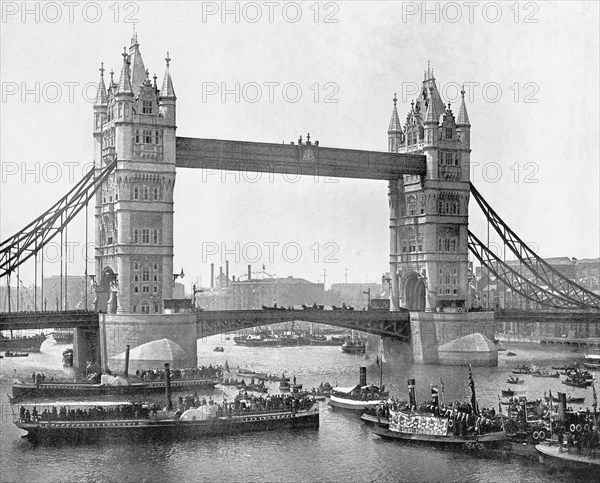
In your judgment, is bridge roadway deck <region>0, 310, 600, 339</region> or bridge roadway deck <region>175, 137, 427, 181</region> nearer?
bridge roadway deck <region>0, 310, 600, 339</region>

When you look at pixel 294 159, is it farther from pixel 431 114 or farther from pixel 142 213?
pixel 431 114

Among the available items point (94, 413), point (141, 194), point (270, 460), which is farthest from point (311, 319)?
point (270, 460)

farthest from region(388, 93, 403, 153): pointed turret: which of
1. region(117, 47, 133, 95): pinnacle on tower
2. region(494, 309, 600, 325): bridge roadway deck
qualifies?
region(117, 47, 133, 95): pinnacle on tower

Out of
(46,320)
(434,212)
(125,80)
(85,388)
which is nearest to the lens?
(85,388)

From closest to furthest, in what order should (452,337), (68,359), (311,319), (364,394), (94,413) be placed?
(94,413)
(364,394)
(311,319)
(452,337)
(68,359)

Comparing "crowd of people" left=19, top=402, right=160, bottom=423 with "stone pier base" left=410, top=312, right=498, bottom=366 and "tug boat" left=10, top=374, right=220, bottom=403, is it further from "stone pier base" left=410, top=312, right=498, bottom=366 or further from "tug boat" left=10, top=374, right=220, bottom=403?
"stone pier base" left=410, top=312, right=498, bottom=366

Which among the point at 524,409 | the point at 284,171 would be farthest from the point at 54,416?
the point at 284,171
